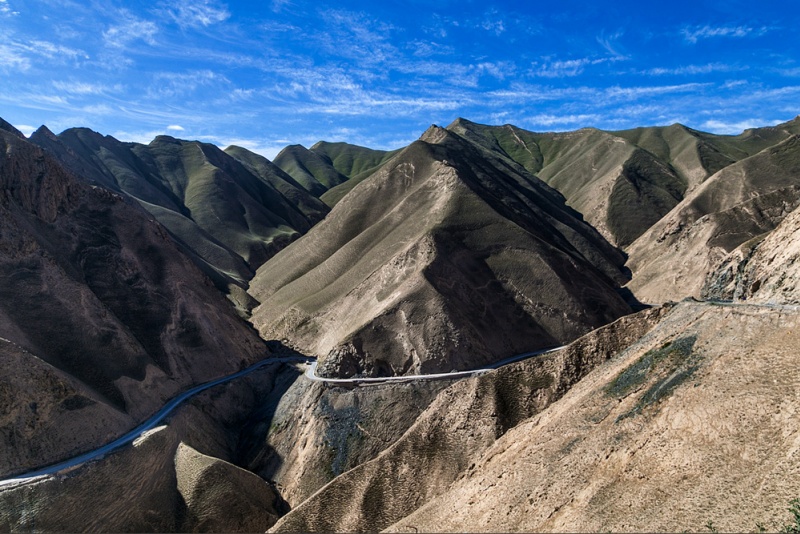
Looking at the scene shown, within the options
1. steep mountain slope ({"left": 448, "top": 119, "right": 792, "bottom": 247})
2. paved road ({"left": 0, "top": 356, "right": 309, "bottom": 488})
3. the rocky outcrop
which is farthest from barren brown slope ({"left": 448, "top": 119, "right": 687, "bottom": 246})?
the rocky outcrop

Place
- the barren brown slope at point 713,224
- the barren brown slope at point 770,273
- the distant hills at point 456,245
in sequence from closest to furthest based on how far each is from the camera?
1. the barren brown slope at point 770,273
2. the distant hills at point 456,245
3. the barren brown slope at point 713,224

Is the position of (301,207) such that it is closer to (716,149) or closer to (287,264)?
(287,264)

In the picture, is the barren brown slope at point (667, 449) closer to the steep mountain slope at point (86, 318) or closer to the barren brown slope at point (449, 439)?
the barren brown slope at point (449, 439)

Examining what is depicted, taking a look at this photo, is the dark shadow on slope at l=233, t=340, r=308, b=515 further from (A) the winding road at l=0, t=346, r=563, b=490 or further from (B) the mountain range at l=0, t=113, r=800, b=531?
(A) the winding road at l=0, t=346, r=563, b=490

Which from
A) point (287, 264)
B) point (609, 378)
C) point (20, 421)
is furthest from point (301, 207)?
point (609, 378)

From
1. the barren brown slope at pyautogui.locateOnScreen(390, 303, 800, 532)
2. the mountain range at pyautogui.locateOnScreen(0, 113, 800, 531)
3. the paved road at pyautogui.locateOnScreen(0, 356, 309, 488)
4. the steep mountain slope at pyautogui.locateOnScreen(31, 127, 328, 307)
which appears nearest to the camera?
the barren brown slope at pyautogui.locateOnScreen(390, 303, 800, 532)

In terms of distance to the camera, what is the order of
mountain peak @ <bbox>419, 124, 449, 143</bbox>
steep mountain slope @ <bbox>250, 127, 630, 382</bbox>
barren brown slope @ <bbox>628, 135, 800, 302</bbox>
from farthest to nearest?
mountain peak @ <bbox>419, 124, 449, 143</bbox> < barren brown slope @ <bbox>628, 135, 800, 302</bbox> < steep mountain slope @ <bbox>250, 127, 630, 382</bbox>

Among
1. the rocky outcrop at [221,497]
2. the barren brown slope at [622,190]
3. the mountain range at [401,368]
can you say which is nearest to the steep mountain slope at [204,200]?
the mountain range at [401,368]
